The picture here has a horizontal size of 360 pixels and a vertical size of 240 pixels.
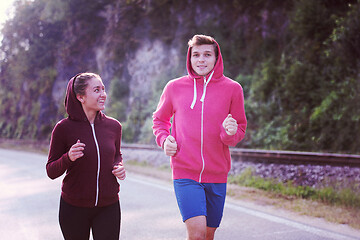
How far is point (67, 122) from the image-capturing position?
3268 mm

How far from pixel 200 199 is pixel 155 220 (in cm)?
328

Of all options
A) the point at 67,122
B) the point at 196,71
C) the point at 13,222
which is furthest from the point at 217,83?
the point at 13,222

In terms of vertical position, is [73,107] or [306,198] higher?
[73,107]

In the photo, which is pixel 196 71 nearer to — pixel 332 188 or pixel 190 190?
pixel 190 190

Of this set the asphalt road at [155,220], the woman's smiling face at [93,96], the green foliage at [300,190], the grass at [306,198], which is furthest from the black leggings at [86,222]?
the green foliage at [300,190]

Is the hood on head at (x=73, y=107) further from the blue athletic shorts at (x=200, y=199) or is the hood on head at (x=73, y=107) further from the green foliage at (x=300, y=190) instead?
the green foliage at (x=300, y=190)

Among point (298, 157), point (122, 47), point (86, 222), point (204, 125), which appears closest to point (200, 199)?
point (204, 125)

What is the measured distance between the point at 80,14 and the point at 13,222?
2825 centimetres

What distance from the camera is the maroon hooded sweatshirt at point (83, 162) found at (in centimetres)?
319

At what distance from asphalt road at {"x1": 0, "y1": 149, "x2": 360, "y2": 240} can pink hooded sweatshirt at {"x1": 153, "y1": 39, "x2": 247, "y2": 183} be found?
2262mm

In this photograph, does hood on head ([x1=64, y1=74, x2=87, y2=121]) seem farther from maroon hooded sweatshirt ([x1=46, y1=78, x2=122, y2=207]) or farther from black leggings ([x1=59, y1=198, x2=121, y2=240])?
black leggings ([x1=59, y1=198, x2=121, y2=240])

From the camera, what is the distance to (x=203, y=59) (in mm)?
3559

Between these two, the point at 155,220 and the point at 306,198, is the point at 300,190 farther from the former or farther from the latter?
the point at 155,220

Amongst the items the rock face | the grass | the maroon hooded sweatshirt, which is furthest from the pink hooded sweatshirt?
the rock face
